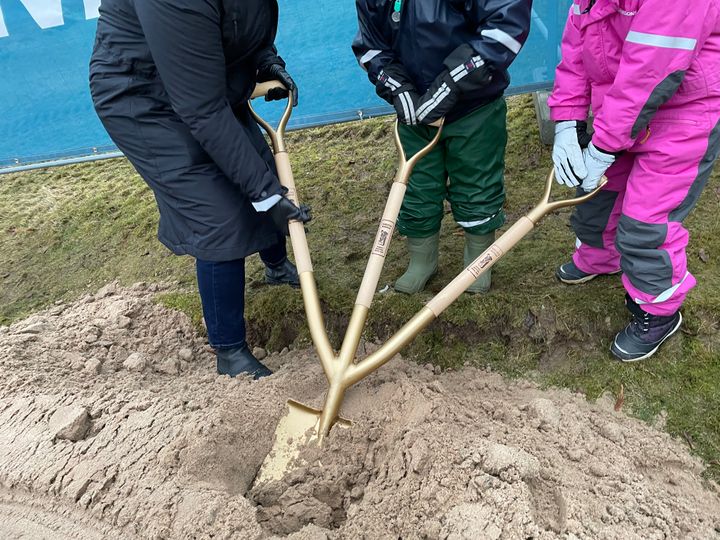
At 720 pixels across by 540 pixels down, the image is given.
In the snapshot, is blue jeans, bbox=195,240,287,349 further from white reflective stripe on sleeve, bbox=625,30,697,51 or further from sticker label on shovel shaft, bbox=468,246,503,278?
white reflective stripe on sleeve, bbox=625,30,697,51

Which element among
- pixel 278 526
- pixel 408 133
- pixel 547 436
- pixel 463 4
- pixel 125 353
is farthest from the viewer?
pixel 125 353

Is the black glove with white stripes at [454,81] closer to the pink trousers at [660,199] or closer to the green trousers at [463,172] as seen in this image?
the green trousers at [463,172]

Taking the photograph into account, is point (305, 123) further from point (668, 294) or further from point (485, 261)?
point (668, 294)

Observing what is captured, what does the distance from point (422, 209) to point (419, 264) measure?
0.31 meters

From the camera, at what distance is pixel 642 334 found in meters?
2.18

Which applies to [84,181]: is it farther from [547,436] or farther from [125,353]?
[547,436]

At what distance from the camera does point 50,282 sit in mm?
3383

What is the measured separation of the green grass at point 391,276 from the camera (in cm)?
218

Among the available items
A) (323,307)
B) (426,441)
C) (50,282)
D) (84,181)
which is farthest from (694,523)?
(84,181)

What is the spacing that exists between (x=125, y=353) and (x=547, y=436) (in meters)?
1.81

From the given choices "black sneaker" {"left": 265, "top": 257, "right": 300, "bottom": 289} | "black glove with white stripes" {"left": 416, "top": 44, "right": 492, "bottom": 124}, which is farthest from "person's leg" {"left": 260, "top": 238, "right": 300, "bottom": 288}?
"black glove with white stripes" {"left": 416, "top": 44, "right": 492, "bottom": 124}

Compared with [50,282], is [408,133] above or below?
above

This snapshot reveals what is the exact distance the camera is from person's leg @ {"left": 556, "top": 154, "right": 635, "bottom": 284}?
2156mm

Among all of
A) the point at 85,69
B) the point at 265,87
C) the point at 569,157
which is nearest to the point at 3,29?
the point at 85,69
